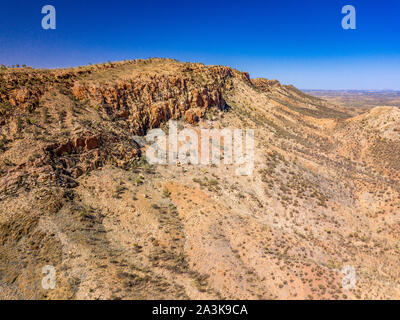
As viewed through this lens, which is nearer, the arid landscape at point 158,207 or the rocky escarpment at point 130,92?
the arid landscape at point 158,207

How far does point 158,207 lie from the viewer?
1617 centimetres

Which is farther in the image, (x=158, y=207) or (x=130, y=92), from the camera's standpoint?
(x=130, y=92)

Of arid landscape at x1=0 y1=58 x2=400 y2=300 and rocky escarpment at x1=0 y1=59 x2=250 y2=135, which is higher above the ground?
rocky escarpment at x1=0 y1=59 x2=250 y2=135

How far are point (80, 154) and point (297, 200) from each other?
63.4 ft

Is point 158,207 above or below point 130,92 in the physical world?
below

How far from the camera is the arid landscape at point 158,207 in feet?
36.4

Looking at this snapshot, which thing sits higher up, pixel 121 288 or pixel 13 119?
pixel 13 119

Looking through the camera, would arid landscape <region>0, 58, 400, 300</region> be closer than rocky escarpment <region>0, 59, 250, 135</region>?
Yes

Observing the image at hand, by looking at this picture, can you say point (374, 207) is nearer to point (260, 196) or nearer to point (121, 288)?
point (260, 196)

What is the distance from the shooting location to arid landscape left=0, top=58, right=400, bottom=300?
11086mm

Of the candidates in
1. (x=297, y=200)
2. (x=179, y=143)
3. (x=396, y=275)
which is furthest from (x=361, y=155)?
(x=179, y=143)

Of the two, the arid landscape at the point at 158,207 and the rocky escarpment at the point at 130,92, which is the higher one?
the rocky escarpment at the point at 130,92

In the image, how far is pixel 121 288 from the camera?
990cm
